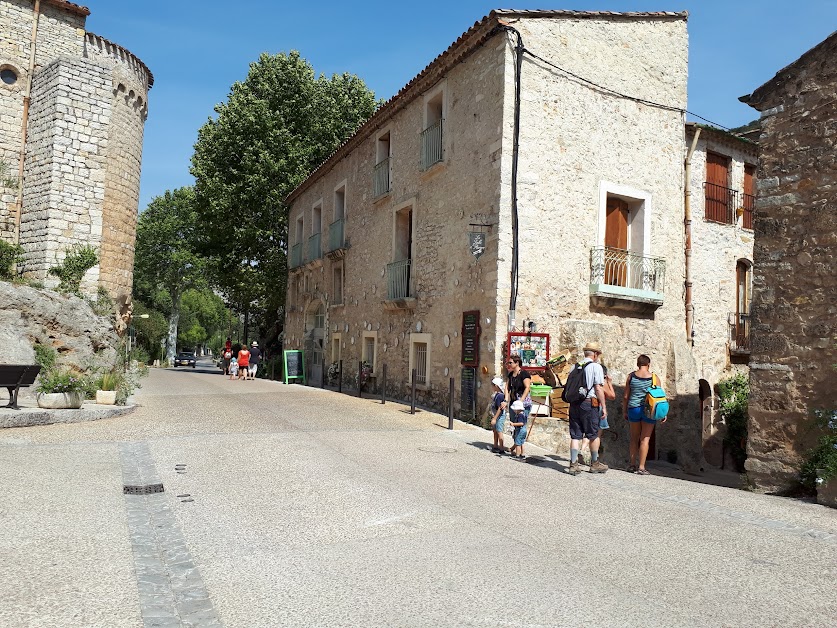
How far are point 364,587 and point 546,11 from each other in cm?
1120

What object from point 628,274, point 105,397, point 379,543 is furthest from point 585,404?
point 105,397

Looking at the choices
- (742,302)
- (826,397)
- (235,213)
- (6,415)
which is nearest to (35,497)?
(6,415)

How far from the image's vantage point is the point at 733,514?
19.5 ft

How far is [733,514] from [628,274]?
7444mm

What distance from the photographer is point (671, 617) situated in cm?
344

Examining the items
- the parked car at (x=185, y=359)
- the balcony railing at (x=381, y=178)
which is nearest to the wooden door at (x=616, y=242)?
the balcony railing at (x=381, y=178)

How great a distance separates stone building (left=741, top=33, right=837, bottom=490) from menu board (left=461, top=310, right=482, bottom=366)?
16.4ft

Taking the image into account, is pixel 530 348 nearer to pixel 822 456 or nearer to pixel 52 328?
pixel 822 456

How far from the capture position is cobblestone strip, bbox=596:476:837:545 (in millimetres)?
5266

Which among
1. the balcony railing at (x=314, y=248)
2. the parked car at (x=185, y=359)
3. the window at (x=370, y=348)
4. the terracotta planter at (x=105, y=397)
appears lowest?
the parked car at (x=185, y=359)

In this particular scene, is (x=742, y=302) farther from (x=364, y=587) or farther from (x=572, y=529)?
(x=364, y=587)

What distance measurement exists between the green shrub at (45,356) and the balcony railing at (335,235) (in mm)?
8590

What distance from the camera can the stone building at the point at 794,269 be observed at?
697 centimetres

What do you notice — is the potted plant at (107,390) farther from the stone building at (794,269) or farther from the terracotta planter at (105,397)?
the stone building at (794,269)
